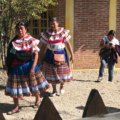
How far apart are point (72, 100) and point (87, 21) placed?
400 centimetres

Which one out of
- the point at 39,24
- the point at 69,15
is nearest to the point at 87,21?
the point at 69,15

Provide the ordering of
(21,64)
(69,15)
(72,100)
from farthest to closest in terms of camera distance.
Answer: (69,15)
(72,100)
(21,64)

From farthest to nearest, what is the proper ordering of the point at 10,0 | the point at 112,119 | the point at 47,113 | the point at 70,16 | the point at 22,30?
the point at 70,16 < the point at 10,0 < the point at 22,30 < the point at 47,113 < the point at 112,119

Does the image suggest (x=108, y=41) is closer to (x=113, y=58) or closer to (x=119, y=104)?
(x=113, y=58)

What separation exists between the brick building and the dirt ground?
5.21 ft

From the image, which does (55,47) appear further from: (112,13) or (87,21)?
(112,13)

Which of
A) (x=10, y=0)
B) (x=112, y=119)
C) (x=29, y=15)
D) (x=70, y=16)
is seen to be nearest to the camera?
(x=112, y=119)

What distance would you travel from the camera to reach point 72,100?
477 centimetres

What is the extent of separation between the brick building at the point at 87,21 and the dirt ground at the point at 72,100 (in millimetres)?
1588

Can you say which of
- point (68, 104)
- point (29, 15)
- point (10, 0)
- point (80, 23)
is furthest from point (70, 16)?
point (68, 104)

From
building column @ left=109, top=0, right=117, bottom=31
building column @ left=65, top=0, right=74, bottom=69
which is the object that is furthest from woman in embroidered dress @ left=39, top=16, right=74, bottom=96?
building column @ left=109, top=0, right=117, bottom=31

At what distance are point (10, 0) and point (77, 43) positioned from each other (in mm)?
3090

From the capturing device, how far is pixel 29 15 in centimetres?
636

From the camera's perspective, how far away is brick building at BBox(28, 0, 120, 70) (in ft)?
25.9
